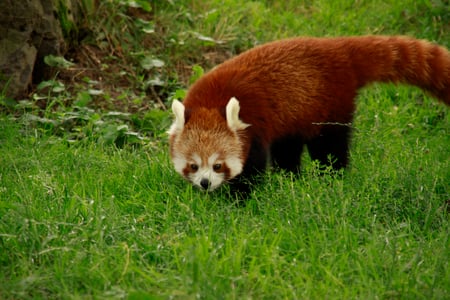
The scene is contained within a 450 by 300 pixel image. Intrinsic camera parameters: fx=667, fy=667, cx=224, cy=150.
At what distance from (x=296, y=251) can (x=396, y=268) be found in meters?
0.53

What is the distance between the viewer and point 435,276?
322 cm

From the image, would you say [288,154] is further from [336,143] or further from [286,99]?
[286,99]

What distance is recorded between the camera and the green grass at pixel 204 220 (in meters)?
3.21

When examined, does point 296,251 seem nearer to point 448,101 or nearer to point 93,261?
point 93,261

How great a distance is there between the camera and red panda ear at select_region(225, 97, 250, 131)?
453 cm

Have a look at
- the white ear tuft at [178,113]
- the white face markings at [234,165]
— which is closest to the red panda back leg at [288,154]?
the white face markings at [234,165]

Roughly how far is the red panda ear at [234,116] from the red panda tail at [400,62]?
1.06 m

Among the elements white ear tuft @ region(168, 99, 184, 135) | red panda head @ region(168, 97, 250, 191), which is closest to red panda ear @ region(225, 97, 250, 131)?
red panda head @ region(168, 97, 250, 191)

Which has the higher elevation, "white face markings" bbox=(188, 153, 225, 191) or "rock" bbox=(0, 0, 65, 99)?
"rock" bbox=(0, 0, 65, 99)

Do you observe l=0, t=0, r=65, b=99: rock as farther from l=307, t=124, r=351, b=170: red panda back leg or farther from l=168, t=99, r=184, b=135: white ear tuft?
l=307, t=124, r=351, b=170: red panda back leg

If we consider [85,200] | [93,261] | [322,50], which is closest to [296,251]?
[93,261]

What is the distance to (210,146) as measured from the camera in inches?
183

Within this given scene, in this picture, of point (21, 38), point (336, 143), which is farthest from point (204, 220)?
point (21, 38)

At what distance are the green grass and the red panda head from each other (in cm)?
14
